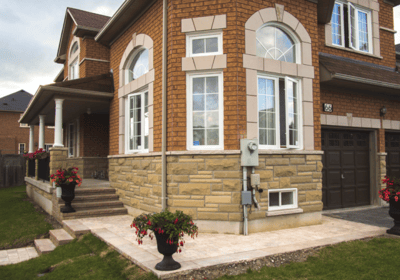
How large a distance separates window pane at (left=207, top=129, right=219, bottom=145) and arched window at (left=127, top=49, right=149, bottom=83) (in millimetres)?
2698

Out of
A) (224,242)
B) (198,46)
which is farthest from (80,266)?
(198,46)

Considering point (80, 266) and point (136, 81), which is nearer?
point (80, 266)

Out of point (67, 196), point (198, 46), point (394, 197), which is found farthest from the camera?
point (67, 196)

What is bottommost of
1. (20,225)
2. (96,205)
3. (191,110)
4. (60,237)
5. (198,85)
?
(20,225)

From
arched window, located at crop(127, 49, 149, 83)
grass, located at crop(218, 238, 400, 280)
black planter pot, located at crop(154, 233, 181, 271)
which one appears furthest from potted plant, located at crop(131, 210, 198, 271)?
arched window, located at crop(127, 49, 149, 83)

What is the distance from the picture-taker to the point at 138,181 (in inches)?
302

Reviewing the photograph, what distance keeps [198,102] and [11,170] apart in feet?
54.5

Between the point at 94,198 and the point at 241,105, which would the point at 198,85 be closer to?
the point at 241,105

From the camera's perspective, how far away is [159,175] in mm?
6672

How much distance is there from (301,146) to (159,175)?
10.2ft

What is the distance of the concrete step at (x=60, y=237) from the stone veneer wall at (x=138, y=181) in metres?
1.69

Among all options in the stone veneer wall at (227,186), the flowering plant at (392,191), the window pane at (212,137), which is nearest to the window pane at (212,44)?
the window pane at (212,137)

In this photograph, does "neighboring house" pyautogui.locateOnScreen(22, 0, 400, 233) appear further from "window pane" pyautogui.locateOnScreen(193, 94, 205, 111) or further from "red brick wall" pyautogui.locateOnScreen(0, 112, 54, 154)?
"red brick wall" pyautogui.locateOnScreen(0, 112, 54, 154)

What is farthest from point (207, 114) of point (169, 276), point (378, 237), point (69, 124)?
point (69, 124)
